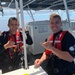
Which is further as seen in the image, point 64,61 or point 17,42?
point 17,42

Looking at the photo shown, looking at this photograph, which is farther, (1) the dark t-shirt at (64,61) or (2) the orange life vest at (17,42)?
(2) the orange life vest at (17,42)

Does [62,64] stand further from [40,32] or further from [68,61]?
[40,32]

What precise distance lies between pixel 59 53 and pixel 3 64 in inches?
35.7

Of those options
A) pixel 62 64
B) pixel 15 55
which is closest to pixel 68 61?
pixel 62 64

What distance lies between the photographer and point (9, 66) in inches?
72.6

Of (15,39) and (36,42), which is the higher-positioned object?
(15,39)

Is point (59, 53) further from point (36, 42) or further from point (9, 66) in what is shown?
point (36, 42)

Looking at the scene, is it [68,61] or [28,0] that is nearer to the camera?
[68,61]

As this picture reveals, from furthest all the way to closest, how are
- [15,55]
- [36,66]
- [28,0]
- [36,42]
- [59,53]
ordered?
[36,42] → [28,0] → [15,55] → [36,66] → [59,53]

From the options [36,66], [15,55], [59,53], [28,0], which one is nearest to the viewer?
[59,53]

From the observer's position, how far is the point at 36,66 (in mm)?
1267

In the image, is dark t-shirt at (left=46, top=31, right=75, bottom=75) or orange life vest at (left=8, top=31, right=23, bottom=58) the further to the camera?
orange life vest at (left=8, top=31, right=23, bottom=58)

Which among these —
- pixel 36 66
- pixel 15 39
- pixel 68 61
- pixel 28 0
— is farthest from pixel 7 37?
pixel 28 0

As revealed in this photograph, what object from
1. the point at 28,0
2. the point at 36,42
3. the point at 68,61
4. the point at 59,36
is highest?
the point at 28,0
